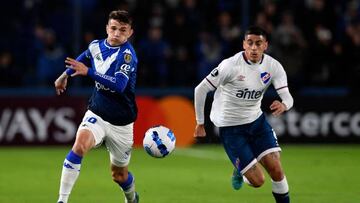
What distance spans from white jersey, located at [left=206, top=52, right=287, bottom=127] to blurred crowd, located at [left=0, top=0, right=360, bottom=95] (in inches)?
309

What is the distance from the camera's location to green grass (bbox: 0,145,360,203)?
11.0 meters

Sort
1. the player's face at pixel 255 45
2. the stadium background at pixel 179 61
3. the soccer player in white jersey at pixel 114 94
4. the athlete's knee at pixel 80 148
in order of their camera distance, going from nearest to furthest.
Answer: the athlete's knee at pixel 80 148
the soccer player in white jersey at pixel 114 94
the player's face at pixel 255 45
the stadium background at pixel 179 61

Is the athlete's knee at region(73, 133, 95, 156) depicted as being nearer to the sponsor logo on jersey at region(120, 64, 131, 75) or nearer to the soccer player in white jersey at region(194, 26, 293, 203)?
the sponsor logo on jersey at region(120, 64, 131, 75)

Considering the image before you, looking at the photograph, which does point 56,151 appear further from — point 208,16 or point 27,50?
point 208,16

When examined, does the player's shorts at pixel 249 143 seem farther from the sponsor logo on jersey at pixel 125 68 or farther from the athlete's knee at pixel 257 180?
the sponsor logo on jersey at pixel 125 68

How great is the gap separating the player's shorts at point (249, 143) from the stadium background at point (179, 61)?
7673 millimetres

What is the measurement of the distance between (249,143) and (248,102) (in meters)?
0.46

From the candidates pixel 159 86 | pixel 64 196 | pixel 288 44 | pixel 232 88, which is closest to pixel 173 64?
pixel 159 86

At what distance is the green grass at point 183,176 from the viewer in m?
11.0

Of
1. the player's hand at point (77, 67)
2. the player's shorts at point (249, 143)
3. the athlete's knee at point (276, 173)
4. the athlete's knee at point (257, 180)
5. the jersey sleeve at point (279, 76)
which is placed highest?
the player's hand at point (77, 67)

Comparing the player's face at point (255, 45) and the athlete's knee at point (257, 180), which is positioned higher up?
the player's face at point (255, 45)

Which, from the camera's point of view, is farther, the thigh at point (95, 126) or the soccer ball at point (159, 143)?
the soccer ball at point (159, 143)

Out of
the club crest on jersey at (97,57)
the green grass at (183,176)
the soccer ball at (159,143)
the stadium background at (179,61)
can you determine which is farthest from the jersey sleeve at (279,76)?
the stadium background at (179,61)

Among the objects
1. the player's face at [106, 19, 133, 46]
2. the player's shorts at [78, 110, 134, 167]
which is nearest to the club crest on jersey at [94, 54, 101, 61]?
the player's face at [106, 19, 133, 46]
